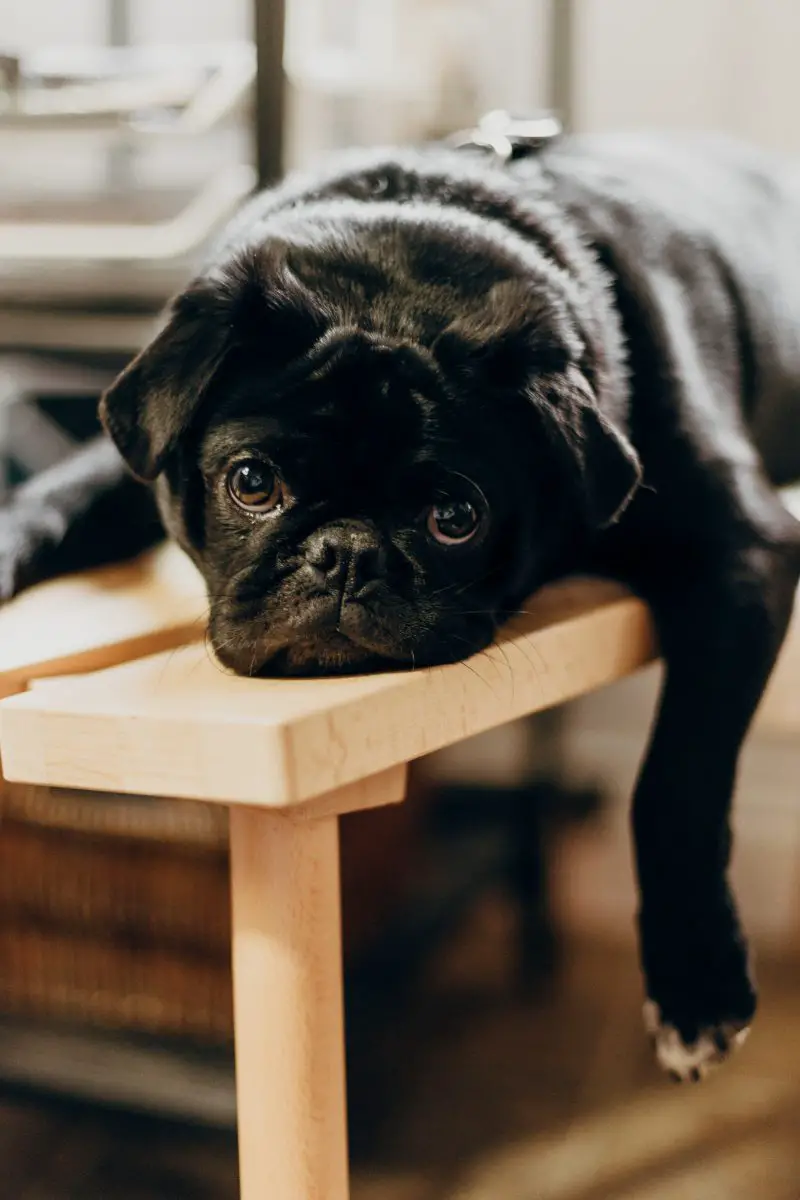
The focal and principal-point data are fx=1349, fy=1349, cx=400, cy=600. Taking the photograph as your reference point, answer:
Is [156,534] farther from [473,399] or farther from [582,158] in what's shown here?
[582,158]

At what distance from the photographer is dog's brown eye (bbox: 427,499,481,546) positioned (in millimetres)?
900

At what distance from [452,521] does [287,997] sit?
0.33 m

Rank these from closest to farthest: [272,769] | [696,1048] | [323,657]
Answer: [272,769] → [323,657] → [696,1048]

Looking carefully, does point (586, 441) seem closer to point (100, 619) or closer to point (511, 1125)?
point (100, 619)

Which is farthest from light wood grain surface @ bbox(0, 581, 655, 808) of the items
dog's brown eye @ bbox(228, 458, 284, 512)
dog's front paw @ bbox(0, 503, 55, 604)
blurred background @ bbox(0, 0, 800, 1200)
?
blurred background @ bbox(0, 0, 800, 1200)

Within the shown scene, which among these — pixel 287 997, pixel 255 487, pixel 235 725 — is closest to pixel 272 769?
pixel 235 725

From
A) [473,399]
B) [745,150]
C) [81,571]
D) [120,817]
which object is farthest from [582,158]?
[120,817]

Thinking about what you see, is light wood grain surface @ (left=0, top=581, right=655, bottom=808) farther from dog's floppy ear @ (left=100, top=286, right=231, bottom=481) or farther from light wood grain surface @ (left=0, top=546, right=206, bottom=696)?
dog's floppy ear @ (left=100, top=286, right=231, bottom=481)

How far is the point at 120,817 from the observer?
1.46m

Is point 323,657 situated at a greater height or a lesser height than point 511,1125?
greater

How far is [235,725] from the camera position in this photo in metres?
0.68

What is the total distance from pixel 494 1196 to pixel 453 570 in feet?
2.30

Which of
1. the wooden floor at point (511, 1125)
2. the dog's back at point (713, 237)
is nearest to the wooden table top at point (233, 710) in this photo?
the dog's back at point (713, 237)

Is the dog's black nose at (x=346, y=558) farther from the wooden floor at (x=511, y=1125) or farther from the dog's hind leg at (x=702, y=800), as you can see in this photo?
the wooden floor at (x=511, y=1125)
